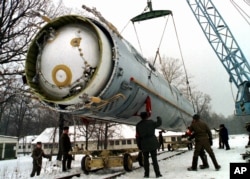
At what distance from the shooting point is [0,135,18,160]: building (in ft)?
84.4

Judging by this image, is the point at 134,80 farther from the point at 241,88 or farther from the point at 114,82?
the point at 241,88

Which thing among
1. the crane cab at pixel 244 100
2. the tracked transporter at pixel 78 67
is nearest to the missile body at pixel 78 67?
the tracked transporter at pixel 78 67

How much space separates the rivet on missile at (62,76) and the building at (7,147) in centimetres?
2382

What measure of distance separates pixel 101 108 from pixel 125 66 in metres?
1.00

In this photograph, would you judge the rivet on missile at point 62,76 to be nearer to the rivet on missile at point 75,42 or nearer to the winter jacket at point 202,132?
the rivet on missile at point 75,42

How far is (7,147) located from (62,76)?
24762 mm

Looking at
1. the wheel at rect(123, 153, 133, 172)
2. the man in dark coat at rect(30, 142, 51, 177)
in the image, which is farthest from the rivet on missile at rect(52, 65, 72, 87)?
the man in dark coat at rect(30, 142, 51, 177)

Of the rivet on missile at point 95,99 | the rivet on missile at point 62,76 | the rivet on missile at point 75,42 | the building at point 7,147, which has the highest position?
the rivet on missile at point 75,42

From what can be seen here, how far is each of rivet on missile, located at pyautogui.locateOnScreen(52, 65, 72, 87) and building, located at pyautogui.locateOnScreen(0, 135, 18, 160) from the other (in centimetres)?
2382

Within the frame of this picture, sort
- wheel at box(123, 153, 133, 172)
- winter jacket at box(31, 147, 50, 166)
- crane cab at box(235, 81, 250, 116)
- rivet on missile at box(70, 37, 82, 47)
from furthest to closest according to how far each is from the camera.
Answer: crane cab at box(235, 81, 250, 116)
winter jacket at box(31, 147, 50, 166)
wheel at box(123, 153, 133, 172)
rivet on missile at box(70, 37, 82, 47)

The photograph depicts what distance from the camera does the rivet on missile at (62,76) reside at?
4848mm

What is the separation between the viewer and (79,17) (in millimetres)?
5098

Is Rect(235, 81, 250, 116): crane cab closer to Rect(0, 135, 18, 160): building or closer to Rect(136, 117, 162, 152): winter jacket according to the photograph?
Rect(136, 117, 162, 152): winter jacket

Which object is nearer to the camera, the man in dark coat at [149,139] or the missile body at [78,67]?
the missile body at [78,67]
